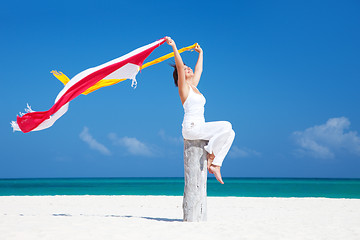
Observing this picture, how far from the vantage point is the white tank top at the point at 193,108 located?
652 cm

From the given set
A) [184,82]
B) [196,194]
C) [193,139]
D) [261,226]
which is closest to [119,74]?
[184,82]

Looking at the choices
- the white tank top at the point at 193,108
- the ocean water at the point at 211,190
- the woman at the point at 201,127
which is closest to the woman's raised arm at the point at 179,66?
the woman at the point at 201,127

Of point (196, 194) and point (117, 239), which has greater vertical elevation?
point (196, 194)

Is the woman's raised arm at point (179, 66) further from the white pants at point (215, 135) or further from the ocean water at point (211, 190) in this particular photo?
the ocean water at point (211, 190)

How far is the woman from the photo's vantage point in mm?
6398

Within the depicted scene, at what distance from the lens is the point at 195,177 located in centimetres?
654

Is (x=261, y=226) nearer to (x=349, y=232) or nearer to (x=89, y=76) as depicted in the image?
(x=349, y=232)

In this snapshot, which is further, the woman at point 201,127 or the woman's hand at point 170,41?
the woman's hand at point 170,41

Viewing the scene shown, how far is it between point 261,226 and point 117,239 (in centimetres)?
240

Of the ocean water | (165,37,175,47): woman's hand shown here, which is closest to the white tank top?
(165,37,175,47): woman's hand

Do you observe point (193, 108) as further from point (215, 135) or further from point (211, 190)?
point (211, 190)

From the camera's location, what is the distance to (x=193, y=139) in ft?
21.3

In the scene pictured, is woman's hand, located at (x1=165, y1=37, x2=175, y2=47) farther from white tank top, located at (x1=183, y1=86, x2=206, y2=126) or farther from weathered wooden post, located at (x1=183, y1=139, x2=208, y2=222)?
weathered wooden post, located at (x1=183, y1=139, x2=208, y2=222)

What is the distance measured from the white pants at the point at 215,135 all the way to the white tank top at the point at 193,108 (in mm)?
99
